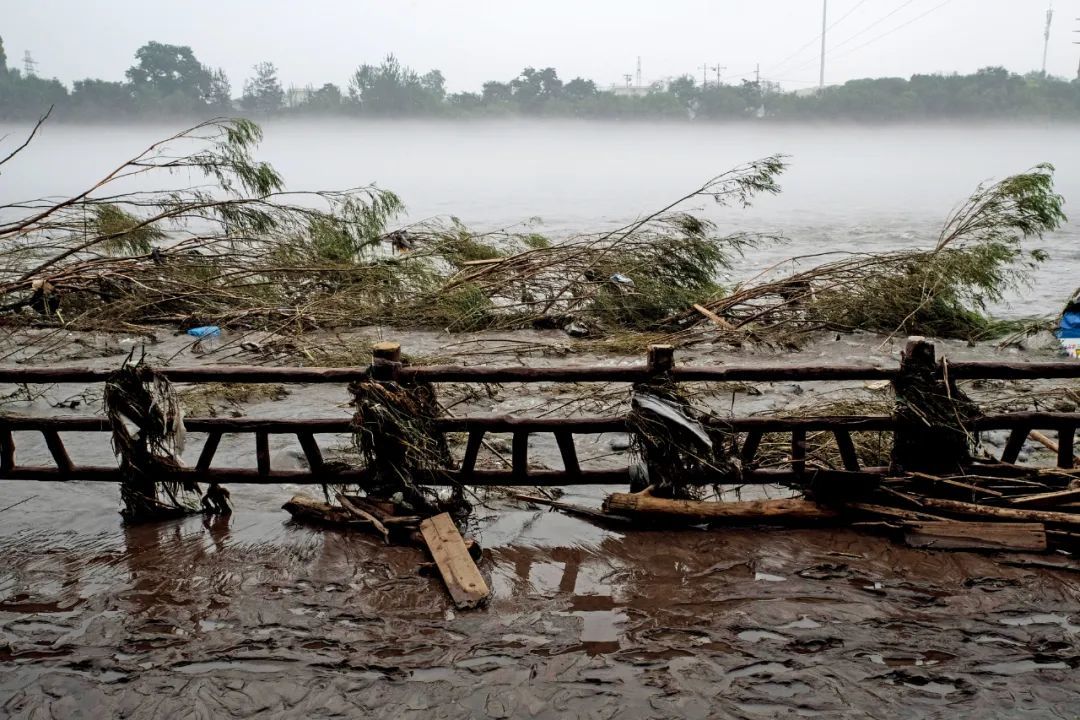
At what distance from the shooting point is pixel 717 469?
13.7 feet

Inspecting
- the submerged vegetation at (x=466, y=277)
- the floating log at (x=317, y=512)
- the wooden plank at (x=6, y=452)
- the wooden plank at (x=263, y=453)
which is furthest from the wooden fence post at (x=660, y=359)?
the submerged vegetation at (x=466, y=277)

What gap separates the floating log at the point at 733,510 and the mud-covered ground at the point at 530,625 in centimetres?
8

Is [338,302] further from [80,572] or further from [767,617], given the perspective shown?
[767,617]

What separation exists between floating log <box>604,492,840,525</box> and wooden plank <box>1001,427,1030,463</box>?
0.92 m

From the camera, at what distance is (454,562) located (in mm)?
3818

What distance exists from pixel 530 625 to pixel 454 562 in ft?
1.71

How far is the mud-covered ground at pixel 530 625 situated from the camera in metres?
2.96

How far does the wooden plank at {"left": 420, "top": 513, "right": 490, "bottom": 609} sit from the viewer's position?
360cm

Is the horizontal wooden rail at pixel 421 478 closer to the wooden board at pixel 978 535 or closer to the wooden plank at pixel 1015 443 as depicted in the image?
the wooden board at pixel 978 535

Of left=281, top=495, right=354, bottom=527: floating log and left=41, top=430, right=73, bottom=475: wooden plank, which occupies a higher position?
left=41, top=430, right=73, bottom=475: wooden plank

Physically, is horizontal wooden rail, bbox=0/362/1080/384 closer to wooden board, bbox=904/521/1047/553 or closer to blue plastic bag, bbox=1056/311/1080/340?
wooden board, bbox=904/521/1047/553

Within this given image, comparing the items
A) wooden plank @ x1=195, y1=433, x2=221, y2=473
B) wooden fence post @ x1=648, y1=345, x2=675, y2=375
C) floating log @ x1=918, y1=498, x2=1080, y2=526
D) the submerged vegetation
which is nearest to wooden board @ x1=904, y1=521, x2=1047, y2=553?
floating log @ x1=918, y1=498, x2=1080, y2=526

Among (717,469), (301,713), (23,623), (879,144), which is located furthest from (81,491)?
(879,144)

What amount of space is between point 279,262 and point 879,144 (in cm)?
7990
